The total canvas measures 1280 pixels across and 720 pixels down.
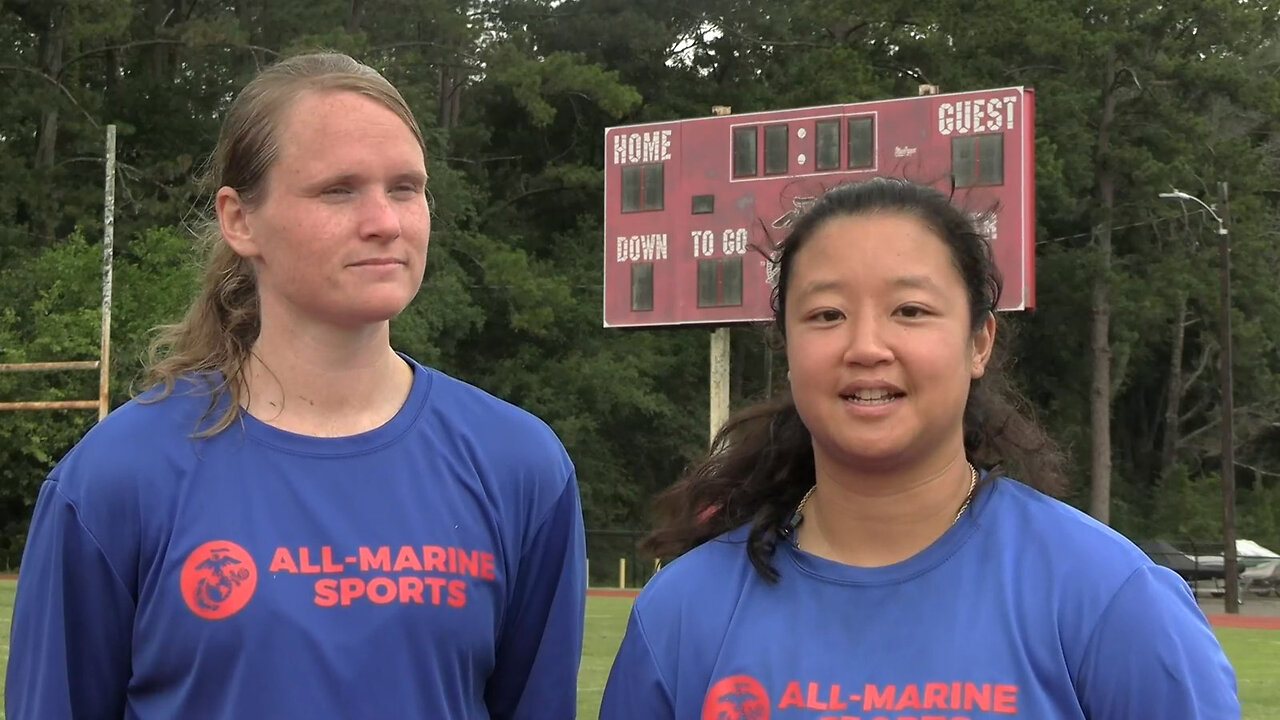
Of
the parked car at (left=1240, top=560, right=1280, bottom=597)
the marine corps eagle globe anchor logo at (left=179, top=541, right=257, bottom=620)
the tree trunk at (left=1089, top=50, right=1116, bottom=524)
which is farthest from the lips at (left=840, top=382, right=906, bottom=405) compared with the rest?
the tree trunk at (left=1089, top=50, right=1116, bottom=524)

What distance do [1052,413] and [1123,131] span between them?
6992mm

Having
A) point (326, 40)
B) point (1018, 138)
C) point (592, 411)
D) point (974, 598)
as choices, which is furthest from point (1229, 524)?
point (974, 598)

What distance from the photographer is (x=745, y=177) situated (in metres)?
18.9

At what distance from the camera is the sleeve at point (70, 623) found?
224 cm

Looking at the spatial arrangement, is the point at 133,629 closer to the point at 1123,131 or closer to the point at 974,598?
the point at 974,598

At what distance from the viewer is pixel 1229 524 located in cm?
2419

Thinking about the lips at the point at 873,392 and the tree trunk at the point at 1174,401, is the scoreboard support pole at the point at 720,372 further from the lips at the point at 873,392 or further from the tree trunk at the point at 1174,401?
the tree trunk at the point at 1174,401

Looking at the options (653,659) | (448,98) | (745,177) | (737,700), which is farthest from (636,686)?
(448,98)

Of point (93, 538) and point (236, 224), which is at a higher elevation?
point (236, 224)

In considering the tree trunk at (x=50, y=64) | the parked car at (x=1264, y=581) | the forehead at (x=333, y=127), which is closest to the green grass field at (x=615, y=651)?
the forehead at (x=333, y=127)

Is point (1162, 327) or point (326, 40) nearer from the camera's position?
point (326, 40)

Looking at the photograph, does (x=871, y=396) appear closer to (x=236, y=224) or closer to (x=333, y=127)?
(x=333, y=127)

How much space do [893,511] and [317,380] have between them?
32.0 inches

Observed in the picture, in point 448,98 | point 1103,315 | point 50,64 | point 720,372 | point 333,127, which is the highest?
point 50,64
